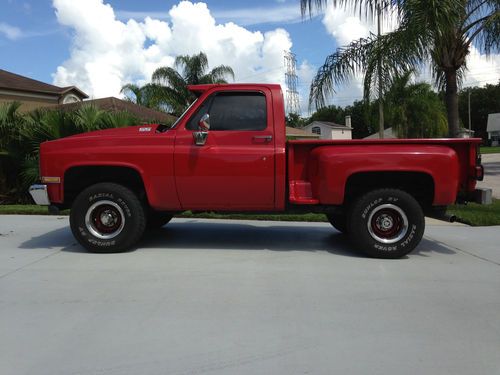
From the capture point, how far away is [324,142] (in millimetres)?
5969

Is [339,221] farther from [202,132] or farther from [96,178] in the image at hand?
[96,178]

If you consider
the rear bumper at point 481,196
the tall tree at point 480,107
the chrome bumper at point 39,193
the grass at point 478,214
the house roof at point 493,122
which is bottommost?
the grass at point 478,214

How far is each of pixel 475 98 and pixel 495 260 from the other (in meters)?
105

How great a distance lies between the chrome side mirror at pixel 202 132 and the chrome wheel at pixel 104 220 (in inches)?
53.0

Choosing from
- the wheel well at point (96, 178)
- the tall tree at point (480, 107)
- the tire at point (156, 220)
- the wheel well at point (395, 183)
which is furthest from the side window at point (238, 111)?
the tall tree at point (480, 107)

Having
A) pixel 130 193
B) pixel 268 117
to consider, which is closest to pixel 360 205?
pixel 268 117

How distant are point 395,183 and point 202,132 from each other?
250 cm

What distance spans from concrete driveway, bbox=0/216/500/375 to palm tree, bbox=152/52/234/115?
25.6 meters

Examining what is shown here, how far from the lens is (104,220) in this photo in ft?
20.8

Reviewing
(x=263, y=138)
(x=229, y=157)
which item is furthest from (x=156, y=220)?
(x=263, y=138)

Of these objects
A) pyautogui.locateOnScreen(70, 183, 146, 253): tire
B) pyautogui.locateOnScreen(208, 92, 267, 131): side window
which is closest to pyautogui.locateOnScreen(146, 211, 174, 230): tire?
pyautogui.locateOnScreen(70, 183, 146, 253): tire

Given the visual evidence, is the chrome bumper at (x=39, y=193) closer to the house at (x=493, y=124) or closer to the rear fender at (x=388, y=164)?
the rear fender at (x=388, y=164)

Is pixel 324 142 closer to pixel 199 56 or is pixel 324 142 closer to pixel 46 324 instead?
pixel 46 324

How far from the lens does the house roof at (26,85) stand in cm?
2475
